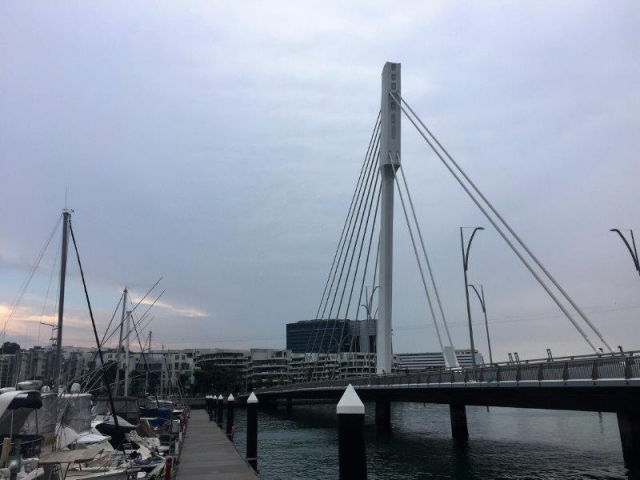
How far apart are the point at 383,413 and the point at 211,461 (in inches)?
1668

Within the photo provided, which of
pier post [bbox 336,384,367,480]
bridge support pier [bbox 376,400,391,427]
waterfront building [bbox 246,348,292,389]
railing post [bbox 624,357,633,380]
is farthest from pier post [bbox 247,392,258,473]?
waterfront building [bbox 246,348,292,389]

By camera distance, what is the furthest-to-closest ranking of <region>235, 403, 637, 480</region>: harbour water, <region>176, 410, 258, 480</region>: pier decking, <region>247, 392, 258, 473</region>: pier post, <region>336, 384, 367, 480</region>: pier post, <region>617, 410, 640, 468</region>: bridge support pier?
<region>235, 403, 637, 480</region>: harbour water
<region>617, 410, 640, 468</region>: bridge support pier
<region>247, 392, 258, 473</region>: pier post
<region>176, 410, 258, 480</region>: pier decking
<region>336, 384, 367, 480</region>: pier post

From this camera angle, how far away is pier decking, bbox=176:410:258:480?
23.2 m

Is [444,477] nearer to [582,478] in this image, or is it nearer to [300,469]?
[582,478]

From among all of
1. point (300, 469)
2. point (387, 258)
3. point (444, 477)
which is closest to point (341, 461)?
point (444, 477)

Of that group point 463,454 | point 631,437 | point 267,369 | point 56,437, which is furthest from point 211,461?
point 267,369

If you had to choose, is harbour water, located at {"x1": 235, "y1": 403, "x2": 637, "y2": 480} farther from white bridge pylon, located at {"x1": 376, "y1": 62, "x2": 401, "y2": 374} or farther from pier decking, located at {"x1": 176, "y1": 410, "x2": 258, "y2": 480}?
white bridge pylon, located at {"x1": 376, "y1": 62, "x2": 401, "y2": 374}

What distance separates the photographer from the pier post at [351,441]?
30.7 feet

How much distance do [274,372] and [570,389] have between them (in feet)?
494

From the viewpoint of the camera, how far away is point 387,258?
4794 cm

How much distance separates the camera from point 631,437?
103ft

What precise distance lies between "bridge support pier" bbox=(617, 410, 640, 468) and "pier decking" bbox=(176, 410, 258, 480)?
2222 cm

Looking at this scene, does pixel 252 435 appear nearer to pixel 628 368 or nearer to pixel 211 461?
pixel 211 461

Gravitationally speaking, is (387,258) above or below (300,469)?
above
